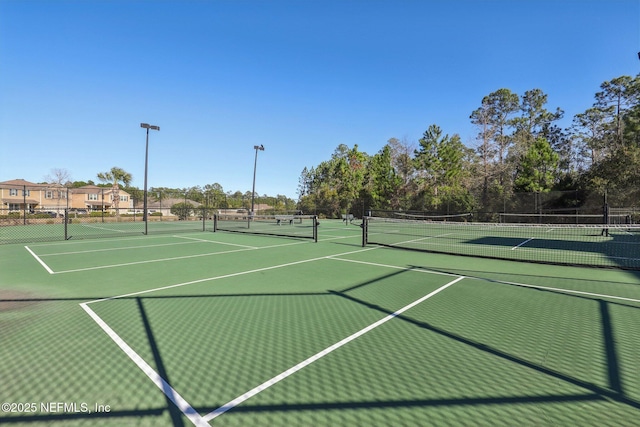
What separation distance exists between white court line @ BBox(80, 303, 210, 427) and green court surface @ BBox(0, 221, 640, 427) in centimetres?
1

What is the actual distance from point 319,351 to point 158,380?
5.18ft

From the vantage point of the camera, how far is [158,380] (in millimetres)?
2697

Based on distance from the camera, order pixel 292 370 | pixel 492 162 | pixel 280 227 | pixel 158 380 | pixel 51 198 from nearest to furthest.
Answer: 1. pixel 158 380
2. pixel 292 370
3. pixel 280 227
4. pixel 492 162
5. pixel 51 198

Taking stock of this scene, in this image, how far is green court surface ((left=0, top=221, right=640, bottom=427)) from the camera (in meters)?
2.32

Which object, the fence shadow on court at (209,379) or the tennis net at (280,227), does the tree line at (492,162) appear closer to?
the tennis net at (280,227)

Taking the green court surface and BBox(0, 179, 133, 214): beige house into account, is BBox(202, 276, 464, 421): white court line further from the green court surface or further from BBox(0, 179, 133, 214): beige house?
BBox(0, 179, 133, 214): beige house

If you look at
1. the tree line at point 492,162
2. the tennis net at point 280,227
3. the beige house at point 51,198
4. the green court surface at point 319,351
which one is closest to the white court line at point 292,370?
the green court surface at point 319,351

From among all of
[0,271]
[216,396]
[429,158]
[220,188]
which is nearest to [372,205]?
[429,158]

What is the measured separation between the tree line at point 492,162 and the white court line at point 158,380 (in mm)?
29553

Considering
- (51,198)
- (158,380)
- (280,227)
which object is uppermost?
(51,198)

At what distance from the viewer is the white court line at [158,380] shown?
2.22 metres

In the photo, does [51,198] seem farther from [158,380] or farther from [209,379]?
[209,379]

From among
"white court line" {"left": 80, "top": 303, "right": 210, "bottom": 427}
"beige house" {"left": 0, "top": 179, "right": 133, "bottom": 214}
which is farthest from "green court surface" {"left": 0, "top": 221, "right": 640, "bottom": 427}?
"beige house" {"left": 0, "top": 179, "right": 133, "bottom": 214}

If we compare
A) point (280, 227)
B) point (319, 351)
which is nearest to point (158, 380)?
point (319, 351)
